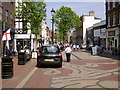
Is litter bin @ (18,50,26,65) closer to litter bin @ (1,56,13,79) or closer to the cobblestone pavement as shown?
the cobblestone pavement

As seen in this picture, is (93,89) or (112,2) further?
(112,2)

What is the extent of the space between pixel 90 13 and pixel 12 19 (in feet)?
155

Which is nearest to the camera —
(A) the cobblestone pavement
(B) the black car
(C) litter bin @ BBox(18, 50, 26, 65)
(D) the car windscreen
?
(A) the cobblestone pavement

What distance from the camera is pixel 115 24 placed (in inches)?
1112

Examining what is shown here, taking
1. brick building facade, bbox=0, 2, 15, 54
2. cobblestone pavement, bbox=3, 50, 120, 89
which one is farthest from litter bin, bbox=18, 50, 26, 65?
brick building facade, bbox=0, 2, 15, 54

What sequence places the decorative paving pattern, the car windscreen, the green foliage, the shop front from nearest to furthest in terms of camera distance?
the decorative paving pattern < the car windscreen < the green foliage < the shop front

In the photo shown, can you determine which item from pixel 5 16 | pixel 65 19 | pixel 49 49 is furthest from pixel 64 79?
pixel 65 19

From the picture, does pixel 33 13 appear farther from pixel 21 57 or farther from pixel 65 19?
pixel 65 19

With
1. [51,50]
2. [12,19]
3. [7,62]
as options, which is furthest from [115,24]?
[7,62]

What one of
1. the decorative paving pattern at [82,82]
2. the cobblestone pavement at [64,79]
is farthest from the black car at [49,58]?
the decorative paving pattern at [82,82]

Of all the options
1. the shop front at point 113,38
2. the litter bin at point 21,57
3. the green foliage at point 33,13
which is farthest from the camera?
the shop front at point 113,38

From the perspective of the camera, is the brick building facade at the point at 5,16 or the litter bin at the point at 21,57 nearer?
the litter bin at the point at 21,57

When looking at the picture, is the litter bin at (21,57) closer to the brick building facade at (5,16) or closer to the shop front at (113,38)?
the brick building facade at (5,16)

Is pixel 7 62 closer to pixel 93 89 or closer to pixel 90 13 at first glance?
pixel 93 89
